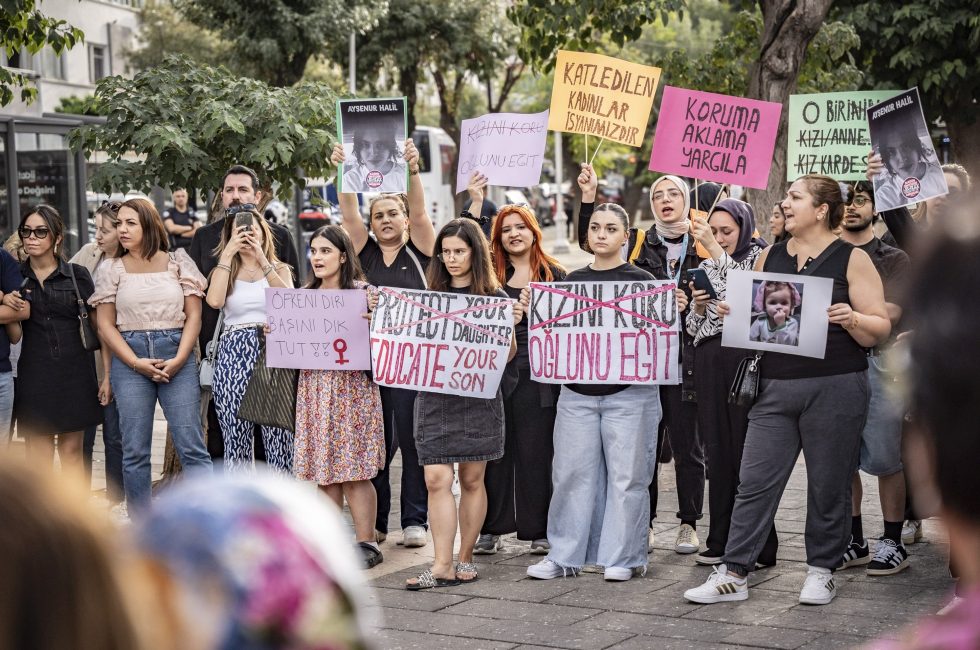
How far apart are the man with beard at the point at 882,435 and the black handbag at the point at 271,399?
2.94 m

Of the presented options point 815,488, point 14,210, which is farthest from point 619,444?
point 14,210

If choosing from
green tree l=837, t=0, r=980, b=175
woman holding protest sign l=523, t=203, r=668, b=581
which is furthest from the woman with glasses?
green tree l=837, t=0, r=980, b=175

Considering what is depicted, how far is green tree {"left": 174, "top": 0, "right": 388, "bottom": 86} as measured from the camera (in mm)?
26016

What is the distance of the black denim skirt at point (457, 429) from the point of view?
6.43 m

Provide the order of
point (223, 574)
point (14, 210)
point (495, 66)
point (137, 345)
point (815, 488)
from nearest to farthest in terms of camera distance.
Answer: point (223, 574) → point (815, 488) → point (137, 345) → point (14, 210) → point (495, 66)

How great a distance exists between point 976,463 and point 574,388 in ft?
17.8

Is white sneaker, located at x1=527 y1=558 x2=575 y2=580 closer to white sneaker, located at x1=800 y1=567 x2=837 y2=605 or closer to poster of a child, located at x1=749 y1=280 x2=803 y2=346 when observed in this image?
white sneaker, located at x1=800 y1=567 x2=837 y2=605

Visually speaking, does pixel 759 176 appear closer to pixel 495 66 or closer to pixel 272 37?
pixel 272 37

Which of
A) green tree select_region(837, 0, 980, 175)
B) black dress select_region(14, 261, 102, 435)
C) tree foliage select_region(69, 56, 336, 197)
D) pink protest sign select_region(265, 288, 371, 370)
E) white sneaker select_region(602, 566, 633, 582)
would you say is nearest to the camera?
white sneaker select_region(602, 566, 633, 582)

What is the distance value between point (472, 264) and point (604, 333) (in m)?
0.76

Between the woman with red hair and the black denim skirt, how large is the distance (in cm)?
36

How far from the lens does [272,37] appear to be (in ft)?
86.6

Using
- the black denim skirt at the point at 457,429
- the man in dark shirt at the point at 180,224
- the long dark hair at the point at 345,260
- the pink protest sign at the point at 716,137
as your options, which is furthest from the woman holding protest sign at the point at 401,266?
the man in dark shirt at the point at 180,224

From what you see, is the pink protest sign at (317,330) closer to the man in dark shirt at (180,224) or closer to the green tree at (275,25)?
the man in dark shirt at (180,224)
